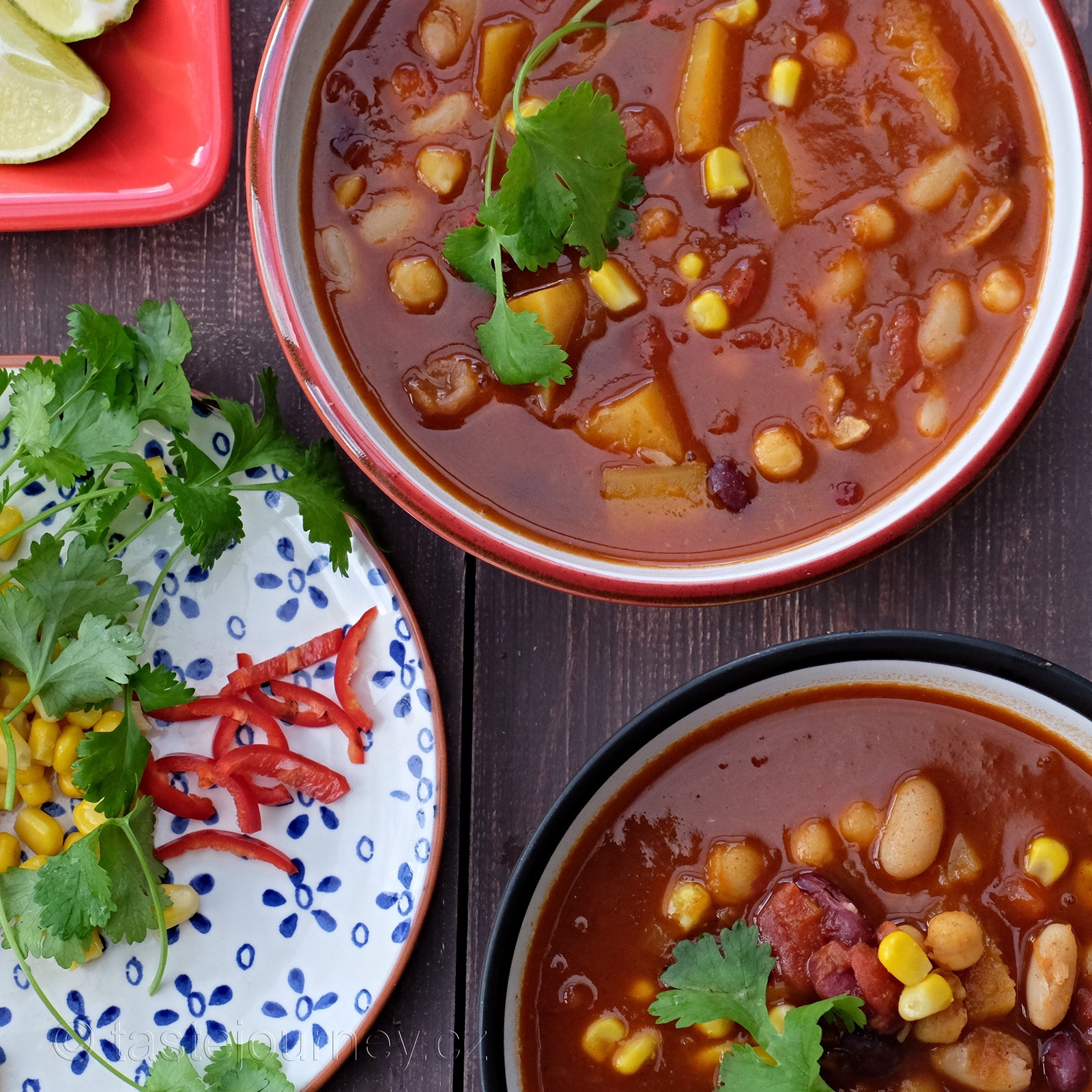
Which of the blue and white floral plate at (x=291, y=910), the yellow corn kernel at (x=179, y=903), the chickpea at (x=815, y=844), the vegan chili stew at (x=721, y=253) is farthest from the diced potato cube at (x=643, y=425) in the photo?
the yellow corn kernel at (x=179, y=903)

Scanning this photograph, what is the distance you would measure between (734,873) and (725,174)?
1.22 m

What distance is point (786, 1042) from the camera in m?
1.88

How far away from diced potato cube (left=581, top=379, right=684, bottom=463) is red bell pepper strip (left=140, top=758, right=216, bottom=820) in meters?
1.12

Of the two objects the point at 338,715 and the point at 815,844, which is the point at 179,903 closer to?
the point at 338,715

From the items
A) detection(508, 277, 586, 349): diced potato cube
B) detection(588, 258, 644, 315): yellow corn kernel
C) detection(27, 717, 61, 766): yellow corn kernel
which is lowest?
detection(27, 717, 61, 766): yellow corn kernel

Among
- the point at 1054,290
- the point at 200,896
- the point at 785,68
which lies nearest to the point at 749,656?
the point at 1054,290

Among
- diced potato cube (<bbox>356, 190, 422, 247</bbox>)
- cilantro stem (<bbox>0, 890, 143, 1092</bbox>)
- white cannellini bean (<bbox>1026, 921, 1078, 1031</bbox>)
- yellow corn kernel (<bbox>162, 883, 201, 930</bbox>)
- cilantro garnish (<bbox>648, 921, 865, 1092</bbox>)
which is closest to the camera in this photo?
cilantro garnish (<bbox>648, 921, 865, 1092</bbox>)

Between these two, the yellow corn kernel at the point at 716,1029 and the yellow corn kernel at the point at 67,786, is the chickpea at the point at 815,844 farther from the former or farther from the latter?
the yellow corn kernel at the point at 67,786

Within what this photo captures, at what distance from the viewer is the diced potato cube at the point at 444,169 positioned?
80.7 inches

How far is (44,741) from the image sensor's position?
2387mm

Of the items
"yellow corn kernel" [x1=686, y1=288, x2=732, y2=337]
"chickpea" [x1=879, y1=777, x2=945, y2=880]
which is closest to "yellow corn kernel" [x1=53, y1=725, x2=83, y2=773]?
"yellow corn kernel" [x1=686, y1=288, x2=732, y2=337]

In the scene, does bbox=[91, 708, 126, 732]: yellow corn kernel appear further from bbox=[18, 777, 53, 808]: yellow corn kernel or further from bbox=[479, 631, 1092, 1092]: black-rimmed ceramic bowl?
bbox=[479, 631, 1092, 1092]: black-rimmed ceramic bowl

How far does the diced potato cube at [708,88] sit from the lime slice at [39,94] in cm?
125

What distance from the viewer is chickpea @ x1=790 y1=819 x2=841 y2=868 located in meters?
2.04
